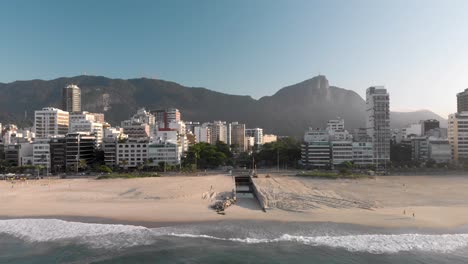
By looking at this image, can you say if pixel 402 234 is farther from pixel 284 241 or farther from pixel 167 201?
pixel 167 201

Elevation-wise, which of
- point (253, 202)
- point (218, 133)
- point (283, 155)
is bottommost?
point (253, 202)

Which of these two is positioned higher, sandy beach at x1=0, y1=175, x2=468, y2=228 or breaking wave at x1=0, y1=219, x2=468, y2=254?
sandy beach at x1=0, y1=175, x2=468, y2=228

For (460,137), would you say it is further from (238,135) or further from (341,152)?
(238,135)

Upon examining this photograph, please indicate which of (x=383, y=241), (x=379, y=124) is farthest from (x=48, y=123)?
(x=383, y=241)

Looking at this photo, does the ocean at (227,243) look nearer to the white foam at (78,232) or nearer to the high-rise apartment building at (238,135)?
the white foam at (78,232)

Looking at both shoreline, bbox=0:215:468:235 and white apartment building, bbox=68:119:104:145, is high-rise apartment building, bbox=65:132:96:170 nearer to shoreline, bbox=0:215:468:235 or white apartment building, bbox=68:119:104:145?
white apartment building, bbox=68:119:104:145

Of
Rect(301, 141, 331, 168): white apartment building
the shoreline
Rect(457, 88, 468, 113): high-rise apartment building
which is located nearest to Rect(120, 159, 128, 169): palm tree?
Rect(301, 141, 331, 168): white apartment building

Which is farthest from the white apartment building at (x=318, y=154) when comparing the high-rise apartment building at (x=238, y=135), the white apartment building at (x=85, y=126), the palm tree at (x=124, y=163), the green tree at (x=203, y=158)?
the high-rise apartment building at (x=238, y=135)
